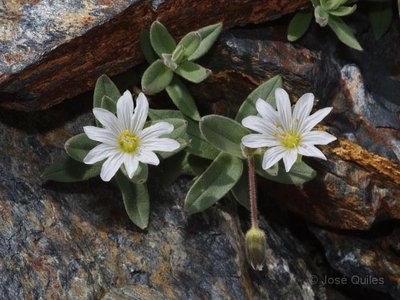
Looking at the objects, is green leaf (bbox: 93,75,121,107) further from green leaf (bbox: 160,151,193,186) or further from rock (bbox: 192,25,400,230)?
rock (bbox: 192,25,400,230)

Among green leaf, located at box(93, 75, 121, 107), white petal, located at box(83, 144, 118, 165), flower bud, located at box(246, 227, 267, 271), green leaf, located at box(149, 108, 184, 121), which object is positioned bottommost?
flower bud, located at box(246, 227, 267, 271)

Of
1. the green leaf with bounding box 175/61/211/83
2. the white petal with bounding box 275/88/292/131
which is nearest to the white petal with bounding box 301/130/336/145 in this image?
the white petal with bounding box 275/88/292/131

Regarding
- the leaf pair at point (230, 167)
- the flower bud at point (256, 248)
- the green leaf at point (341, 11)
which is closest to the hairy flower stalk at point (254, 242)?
the flower bud at point (256, 248)

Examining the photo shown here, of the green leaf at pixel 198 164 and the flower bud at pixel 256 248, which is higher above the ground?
the green leaf at pixel 198 164

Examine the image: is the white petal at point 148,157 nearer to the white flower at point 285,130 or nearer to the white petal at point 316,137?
the white flower at point 285,130

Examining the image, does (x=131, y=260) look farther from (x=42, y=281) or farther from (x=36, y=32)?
(x=36, y=32)

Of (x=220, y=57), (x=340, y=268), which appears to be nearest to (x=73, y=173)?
(x=220, y=57)

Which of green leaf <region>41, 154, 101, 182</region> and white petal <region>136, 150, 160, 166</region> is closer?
white petal <region>136, 150, 160, 166</region>
